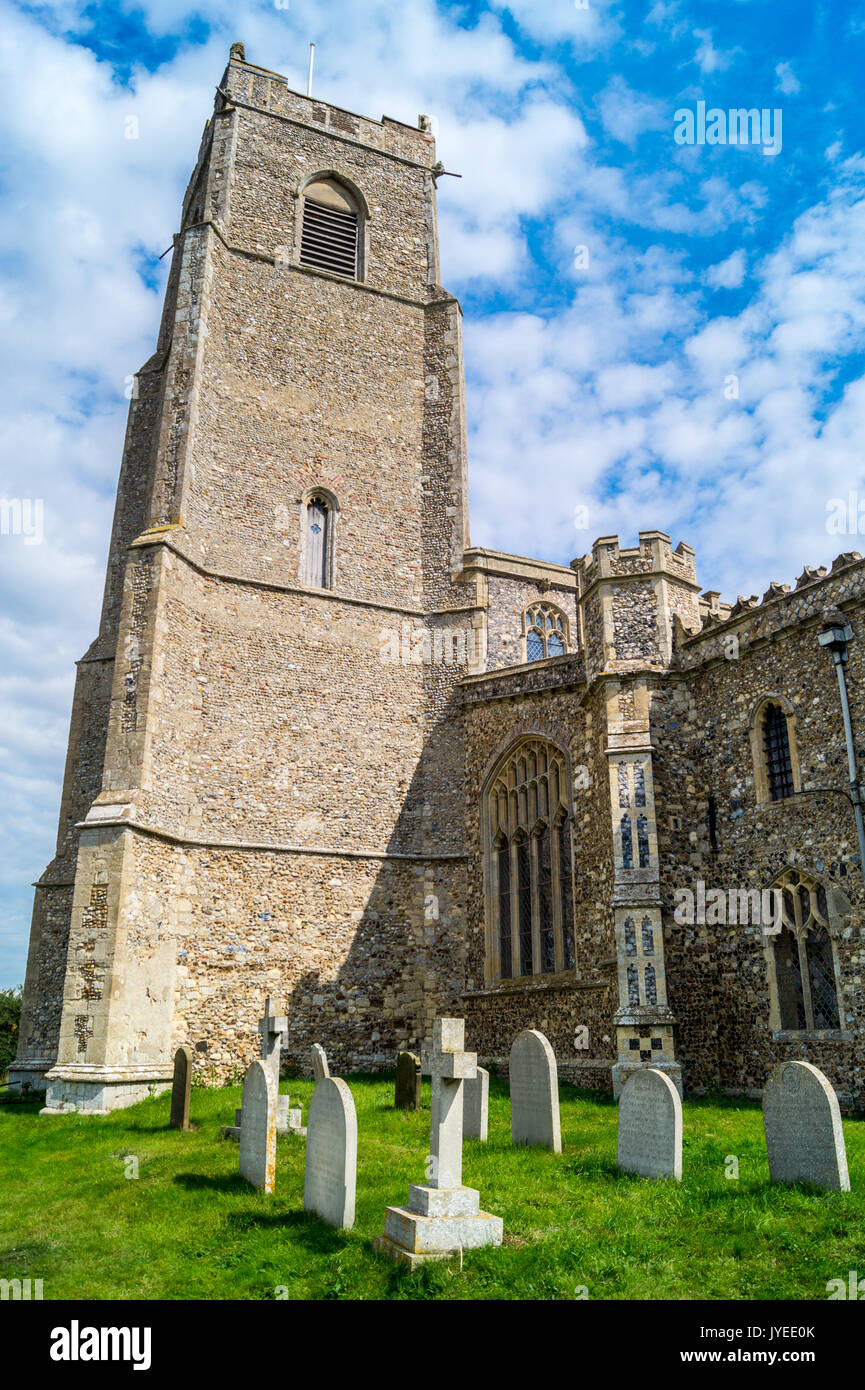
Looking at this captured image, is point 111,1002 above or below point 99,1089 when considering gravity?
above

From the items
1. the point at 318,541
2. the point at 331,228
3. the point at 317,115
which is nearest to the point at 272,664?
the point at 318,541

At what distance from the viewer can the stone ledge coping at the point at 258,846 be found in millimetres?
14703

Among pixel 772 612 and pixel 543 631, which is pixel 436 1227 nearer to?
pixel 772 612

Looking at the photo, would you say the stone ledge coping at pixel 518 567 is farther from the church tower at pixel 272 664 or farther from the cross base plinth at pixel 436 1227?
the cross base plinth at pixel 436 1227

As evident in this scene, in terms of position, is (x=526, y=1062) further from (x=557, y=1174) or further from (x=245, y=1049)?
(x=245, y=1049)

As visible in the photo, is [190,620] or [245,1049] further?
[190,620]

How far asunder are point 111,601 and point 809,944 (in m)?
15.1

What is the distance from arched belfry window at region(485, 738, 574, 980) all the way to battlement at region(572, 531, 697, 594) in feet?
10.7

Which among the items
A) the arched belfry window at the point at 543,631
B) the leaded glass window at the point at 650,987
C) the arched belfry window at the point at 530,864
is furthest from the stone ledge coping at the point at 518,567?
the leaded glass window at the point at 650,987

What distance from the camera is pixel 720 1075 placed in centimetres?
1309

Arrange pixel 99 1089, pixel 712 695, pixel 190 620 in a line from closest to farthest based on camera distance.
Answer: pixel 99 1089 < pixel 712 695 < pixel 190 620

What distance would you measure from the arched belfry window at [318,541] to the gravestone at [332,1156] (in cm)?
1358

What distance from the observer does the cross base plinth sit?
582 cm
